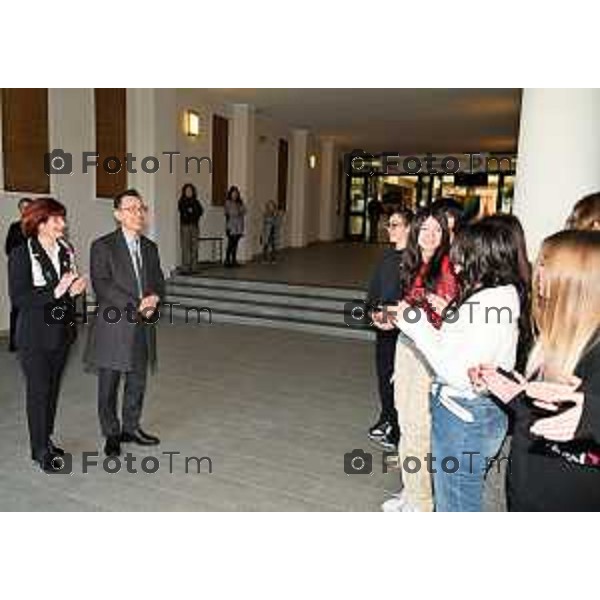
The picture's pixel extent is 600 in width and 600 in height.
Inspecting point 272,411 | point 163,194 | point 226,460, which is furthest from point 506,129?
point 226,460

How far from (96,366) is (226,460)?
93cm

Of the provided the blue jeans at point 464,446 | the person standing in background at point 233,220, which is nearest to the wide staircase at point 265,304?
the person standing in background at point 233,220

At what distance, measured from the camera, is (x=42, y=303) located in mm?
3295

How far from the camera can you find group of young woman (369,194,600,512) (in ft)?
4.67

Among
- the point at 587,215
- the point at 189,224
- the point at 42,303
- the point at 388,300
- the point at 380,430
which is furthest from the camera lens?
the point at 189,224

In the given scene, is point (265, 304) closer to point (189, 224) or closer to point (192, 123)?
point (189, 224)

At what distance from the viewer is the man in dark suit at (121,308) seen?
11.7 feet

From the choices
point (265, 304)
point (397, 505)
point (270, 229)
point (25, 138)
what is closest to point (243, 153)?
point (270, 229)

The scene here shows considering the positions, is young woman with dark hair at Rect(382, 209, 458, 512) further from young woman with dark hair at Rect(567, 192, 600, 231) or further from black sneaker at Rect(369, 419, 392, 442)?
black sneaker at Rect(369, 419, 392, 442)

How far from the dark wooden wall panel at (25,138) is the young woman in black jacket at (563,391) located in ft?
22.7

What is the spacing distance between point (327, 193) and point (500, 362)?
647 inches

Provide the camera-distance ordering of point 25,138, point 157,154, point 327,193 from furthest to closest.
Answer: point 327,193 < point 157,154 < point 25,138

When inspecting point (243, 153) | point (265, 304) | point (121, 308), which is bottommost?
point (265, 304)

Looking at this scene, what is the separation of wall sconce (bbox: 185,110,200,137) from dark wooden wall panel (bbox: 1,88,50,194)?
321 cm
